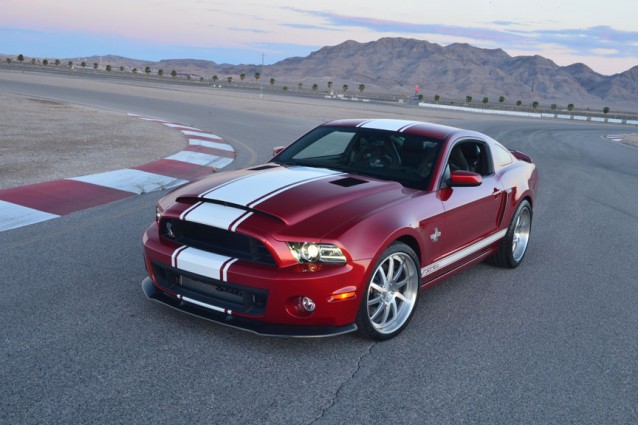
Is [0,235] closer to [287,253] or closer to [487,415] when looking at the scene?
[287,253]

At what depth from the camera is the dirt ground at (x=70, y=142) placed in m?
9.73

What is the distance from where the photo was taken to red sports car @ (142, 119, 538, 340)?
3.91 metres

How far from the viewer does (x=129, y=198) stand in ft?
26.9

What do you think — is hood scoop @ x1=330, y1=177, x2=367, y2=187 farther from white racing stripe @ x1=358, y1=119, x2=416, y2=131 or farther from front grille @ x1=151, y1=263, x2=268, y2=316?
front grille @ x1=151, y1=263, x2=268, y2=316

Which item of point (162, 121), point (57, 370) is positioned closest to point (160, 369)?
point (57, 370)

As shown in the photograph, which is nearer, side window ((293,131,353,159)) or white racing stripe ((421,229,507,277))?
white racing stripe ((421,229,507,277))

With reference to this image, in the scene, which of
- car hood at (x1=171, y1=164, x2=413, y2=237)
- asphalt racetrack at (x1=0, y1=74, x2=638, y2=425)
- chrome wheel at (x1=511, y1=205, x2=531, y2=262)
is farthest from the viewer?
chrome wheel at (x1=511, y1=205, x2=531, y2=262)


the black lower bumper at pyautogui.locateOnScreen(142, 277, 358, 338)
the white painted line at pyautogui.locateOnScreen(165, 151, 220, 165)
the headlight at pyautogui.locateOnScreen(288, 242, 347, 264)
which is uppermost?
the white painted line at pyautogui.locateOnScreen(165, 151, 220, 165)

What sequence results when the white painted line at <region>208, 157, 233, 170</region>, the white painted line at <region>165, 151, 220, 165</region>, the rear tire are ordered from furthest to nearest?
the white painted line at <region>165, 151, 220, 165</region>
the white painted line at <region>208, 157, 233, 170</region>
the rear tire

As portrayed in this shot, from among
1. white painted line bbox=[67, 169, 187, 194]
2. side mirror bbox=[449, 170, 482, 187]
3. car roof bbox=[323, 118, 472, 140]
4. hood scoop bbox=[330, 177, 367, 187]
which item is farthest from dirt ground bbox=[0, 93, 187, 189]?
side mirror bbox=[449, 170, 482, 187]

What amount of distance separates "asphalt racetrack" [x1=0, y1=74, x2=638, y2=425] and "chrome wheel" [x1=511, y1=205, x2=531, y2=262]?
173mm

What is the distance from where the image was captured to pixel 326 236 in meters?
3.94

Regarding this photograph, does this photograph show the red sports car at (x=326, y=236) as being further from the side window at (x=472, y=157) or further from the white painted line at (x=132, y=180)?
the white painted line at (x=132, y=180)

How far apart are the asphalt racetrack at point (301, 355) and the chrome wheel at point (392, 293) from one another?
0.53ft
